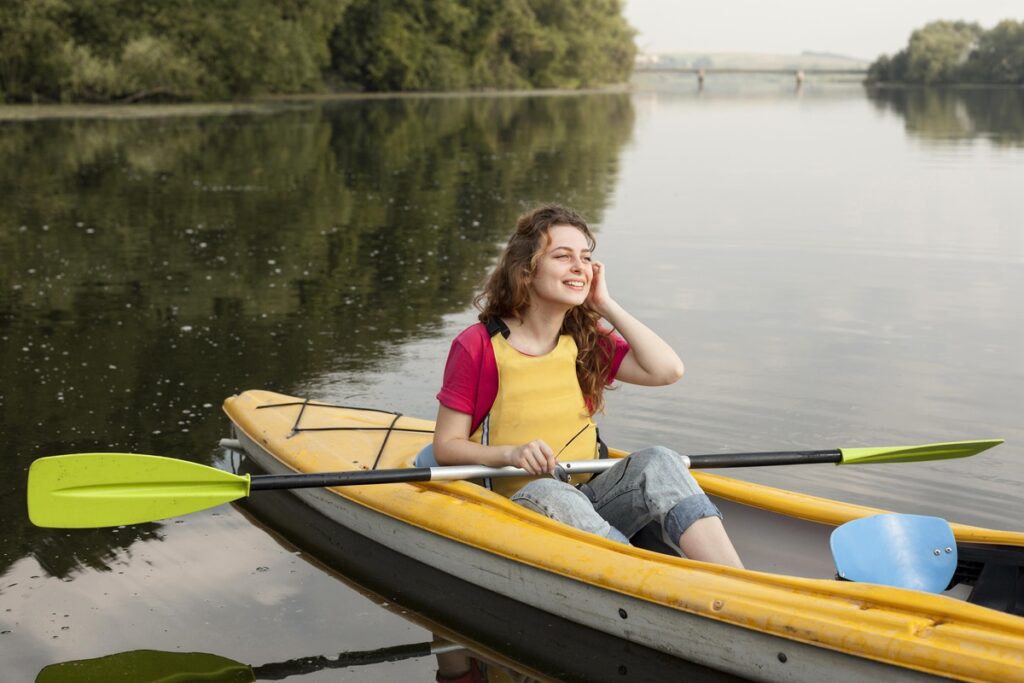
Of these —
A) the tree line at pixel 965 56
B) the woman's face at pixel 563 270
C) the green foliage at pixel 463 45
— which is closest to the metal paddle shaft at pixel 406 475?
the woman's face at pixel 563 270

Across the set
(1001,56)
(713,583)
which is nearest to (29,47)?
(713,583)

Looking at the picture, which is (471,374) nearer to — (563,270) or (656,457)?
(563,270)

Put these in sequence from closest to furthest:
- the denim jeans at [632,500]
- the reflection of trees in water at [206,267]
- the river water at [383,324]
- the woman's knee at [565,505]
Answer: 1. the denim jeans at [632,500]
2. the woman's knee at [565,505]
3. the river water at [383,324]
4. the reflection of trees in water at [206,267]

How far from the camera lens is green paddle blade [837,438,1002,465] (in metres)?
4.35

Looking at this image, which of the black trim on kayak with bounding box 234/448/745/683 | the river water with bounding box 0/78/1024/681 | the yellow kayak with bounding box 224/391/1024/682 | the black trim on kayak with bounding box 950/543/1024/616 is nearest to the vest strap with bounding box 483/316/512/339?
the yellow kayak with bounding box 224/391/1024/682

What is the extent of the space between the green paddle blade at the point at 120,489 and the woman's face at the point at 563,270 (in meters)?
1.22

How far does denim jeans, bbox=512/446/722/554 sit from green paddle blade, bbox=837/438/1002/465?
83 cm

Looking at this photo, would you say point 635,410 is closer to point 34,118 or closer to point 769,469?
point 769,469

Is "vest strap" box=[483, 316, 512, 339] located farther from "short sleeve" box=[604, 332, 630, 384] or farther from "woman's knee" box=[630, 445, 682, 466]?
"woman's knee" box=[630, 445, 682, 466]

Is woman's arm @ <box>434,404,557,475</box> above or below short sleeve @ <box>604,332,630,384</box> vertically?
below

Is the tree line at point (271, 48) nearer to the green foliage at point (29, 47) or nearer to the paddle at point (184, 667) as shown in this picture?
the green foliage at point (29, 47)

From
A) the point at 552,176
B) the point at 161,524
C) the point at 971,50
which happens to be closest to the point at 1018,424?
the point at 161,524

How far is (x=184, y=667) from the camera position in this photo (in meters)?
3.72

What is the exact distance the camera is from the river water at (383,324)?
14.1 feet
